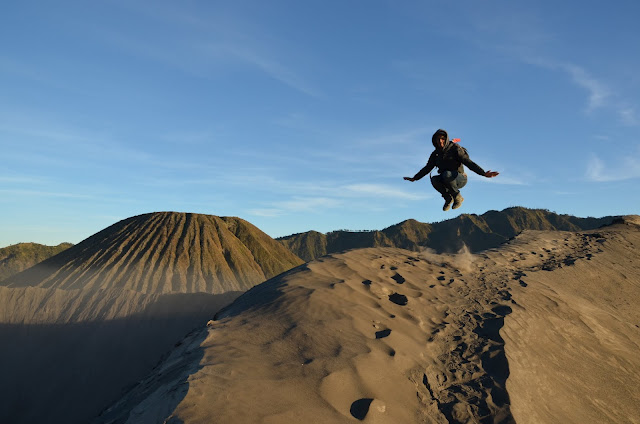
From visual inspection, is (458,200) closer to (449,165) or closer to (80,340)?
(449,165)

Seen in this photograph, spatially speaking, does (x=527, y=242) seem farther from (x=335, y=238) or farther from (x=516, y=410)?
(x=335, y=238)

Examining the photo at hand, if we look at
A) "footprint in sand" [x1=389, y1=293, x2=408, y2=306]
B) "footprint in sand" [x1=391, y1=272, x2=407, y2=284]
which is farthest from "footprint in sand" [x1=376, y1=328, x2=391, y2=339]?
"footprint in sand" [x1=391, y1=272, x2=407, y2=284]

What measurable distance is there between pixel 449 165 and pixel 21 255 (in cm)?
10464

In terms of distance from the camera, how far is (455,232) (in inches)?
3610

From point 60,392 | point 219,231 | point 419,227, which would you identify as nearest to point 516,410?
point 60,392

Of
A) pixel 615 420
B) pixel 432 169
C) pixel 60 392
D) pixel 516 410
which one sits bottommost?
pixel 60 392

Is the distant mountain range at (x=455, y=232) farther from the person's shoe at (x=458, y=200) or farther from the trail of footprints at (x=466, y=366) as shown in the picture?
the trail of footprints at (x=466, y=366)

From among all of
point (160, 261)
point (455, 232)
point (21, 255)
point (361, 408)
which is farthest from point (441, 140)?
point (21, 255)

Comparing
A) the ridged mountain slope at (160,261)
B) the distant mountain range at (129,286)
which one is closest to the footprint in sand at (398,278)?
the distant mountain range at (129,286)

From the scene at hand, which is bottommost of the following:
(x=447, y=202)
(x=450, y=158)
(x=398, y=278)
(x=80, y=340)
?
(x=80, y=340)

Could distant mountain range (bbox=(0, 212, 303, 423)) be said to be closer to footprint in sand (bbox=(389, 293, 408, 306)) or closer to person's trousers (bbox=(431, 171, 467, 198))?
footprint in sand (bbox=(389, 293, 408, 306))

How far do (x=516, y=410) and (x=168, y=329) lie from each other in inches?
429

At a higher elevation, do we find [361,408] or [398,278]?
[398,278]

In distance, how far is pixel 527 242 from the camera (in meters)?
13.0
